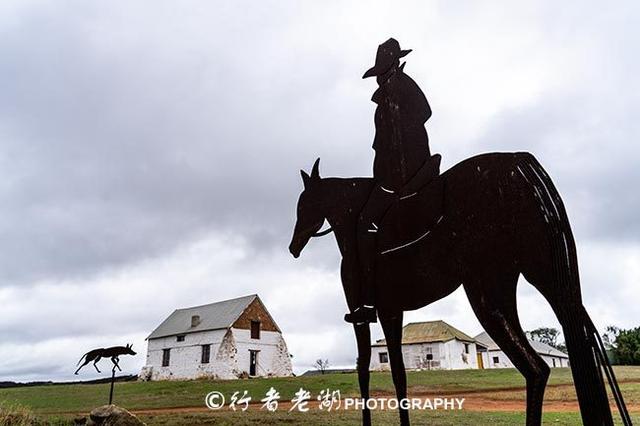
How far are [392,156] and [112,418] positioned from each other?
6.87 metres

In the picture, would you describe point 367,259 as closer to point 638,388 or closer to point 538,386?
point 538,386

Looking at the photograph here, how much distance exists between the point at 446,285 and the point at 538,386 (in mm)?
1410

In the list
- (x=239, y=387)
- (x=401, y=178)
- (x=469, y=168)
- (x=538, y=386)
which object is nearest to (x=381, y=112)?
(x=401, y=178)

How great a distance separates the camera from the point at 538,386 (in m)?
5.14

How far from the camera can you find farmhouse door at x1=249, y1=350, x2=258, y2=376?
38.9m

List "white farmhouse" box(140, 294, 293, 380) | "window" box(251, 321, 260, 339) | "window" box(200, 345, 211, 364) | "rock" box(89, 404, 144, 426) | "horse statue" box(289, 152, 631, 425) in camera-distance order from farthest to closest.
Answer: "window" box(251, 321, 260, 339) → "window" box(200, 345, 211, 364) → "white farmhouse" box(140, 294, 293, 380) → "rock" box(89, 404, 144, 426) → "horse statue" box(289, 152, 631, 425)

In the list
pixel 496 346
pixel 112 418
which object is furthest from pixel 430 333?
pixel 112 418

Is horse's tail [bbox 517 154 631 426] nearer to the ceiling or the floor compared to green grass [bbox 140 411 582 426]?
nearer to the ceiling

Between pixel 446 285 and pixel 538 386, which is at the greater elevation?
pixel 446 285

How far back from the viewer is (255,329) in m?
40.0

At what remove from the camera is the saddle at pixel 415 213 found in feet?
20.2

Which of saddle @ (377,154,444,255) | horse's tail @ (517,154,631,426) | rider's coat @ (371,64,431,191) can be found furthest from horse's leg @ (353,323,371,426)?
horse's tail @ (517,154,631,426)

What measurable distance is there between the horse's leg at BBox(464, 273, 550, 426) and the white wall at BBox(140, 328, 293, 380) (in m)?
34.0

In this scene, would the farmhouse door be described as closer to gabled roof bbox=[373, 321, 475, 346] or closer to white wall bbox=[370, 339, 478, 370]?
white wall bbox=[370, 339, 478, 370]
